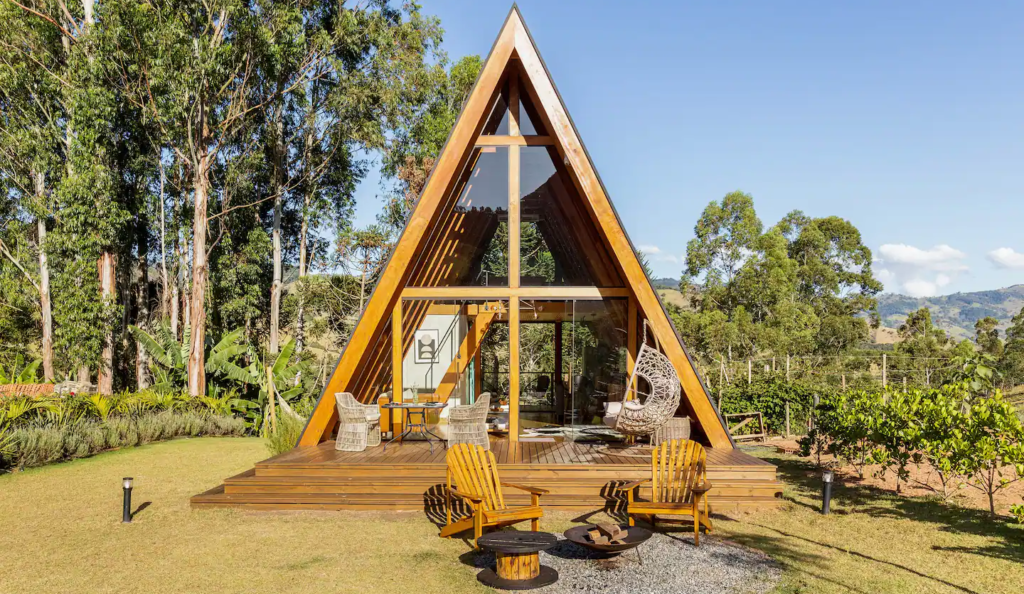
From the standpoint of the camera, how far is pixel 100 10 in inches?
693

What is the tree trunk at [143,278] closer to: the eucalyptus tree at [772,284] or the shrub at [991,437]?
the shrub at [991,437]

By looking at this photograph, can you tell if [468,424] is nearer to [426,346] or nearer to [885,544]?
[426,346]

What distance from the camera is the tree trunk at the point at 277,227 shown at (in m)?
22.6

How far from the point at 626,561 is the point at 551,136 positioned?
581cm

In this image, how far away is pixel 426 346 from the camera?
30.4 ft

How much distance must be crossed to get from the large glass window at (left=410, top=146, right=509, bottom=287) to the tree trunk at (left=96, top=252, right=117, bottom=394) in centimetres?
1419

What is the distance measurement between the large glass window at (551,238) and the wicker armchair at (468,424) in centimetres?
207

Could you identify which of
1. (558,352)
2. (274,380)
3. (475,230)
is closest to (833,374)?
(558,352)

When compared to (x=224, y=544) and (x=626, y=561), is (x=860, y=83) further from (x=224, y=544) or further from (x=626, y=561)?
(x=224, y=544)

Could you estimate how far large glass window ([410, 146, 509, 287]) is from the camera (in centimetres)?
912

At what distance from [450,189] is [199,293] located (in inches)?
479

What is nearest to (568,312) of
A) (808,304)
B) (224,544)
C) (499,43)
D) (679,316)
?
(499,43)

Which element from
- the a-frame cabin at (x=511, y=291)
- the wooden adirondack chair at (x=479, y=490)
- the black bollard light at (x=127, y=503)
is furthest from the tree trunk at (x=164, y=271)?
the wooden adirondack chair at (x=479, y=490)

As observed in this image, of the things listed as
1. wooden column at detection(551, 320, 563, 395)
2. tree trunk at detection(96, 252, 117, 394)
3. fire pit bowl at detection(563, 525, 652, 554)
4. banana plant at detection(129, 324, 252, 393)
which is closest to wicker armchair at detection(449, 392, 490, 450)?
fire pit bowl at detection(563, 525, 652, 554)
